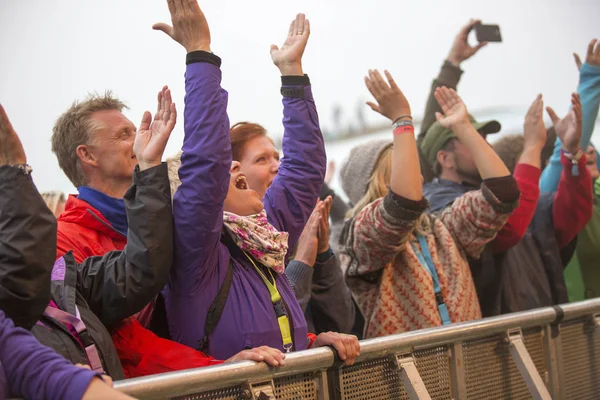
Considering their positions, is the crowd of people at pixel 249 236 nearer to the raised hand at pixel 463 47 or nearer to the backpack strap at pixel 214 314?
the backpack strap at pixel 214 314

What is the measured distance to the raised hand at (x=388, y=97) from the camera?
2.72m

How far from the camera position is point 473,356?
7.08 feet

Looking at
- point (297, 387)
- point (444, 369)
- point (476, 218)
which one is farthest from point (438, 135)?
point (297, 387)

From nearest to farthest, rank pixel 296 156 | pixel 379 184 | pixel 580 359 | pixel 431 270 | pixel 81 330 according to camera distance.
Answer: pixel 81 330 < pixel 296 156 < pixel 580 359 < pixel 431 270 < pixel 379 184

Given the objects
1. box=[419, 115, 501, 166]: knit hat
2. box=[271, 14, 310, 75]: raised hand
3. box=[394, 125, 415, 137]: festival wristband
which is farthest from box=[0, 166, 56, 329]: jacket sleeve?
box=[419, 115, 501, 166]: knit hat

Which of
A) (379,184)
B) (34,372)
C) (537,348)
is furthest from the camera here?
(379,184)

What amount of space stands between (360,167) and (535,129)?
78cm

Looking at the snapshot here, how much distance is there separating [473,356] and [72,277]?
1163 mm

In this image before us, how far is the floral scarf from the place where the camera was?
1871 mm

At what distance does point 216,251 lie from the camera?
1.83 m

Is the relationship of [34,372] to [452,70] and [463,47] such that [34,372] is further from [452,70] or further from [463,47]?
[463,47]

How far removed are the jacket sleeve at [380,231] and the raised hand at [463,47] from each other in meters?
1.34

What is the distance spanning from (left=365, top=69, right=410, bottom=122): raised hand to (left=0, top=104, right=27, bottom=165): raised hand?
5.14 ft

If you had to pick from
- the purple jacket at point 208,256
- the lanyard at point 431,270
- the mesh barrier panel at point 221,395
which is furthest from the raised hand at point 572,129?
the mesh barrier panel at point 221,395
